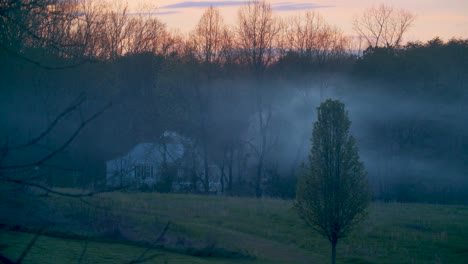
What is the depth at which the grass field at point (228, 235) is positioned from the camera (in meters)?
17.5

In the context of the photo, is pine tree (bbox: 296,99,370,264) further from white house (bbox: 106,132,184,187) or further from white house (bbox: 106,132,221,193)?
white house (bbox: 106,132,184,187)

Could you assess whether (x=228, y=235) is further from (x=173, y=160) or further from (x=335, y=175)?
(x=173, y=160)

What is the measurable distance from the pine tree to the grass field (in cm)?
247

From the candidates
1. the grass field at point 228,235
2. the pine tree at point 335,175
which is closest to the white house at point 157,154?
the grass field at point 228,235

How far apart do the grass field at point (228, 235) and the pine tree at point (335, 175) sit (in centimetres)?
247

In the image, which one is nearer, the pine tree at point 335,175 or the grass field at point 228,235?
the grass field at point 228,235

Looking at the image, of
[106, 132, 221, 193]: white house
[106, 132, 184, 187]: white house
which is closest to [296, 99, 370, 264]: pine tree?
[106, 132, 221, 193]: white house

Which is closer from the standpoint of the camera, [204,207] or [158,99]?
[204,207]

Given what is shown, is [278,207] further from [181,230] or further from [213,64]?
[213,64]

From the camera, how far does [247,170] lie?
5009cm

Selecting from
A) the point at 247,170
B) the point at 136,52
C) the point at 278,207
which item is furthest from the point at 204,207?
the point at 136,52

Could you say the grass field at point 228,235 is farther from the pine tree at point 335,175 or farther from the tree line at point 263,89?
the tree line at point 263,89

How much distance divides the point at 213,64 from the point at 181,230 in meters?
31.4

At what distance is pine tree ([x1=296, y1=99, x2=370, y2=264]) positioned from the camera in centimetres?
1800
